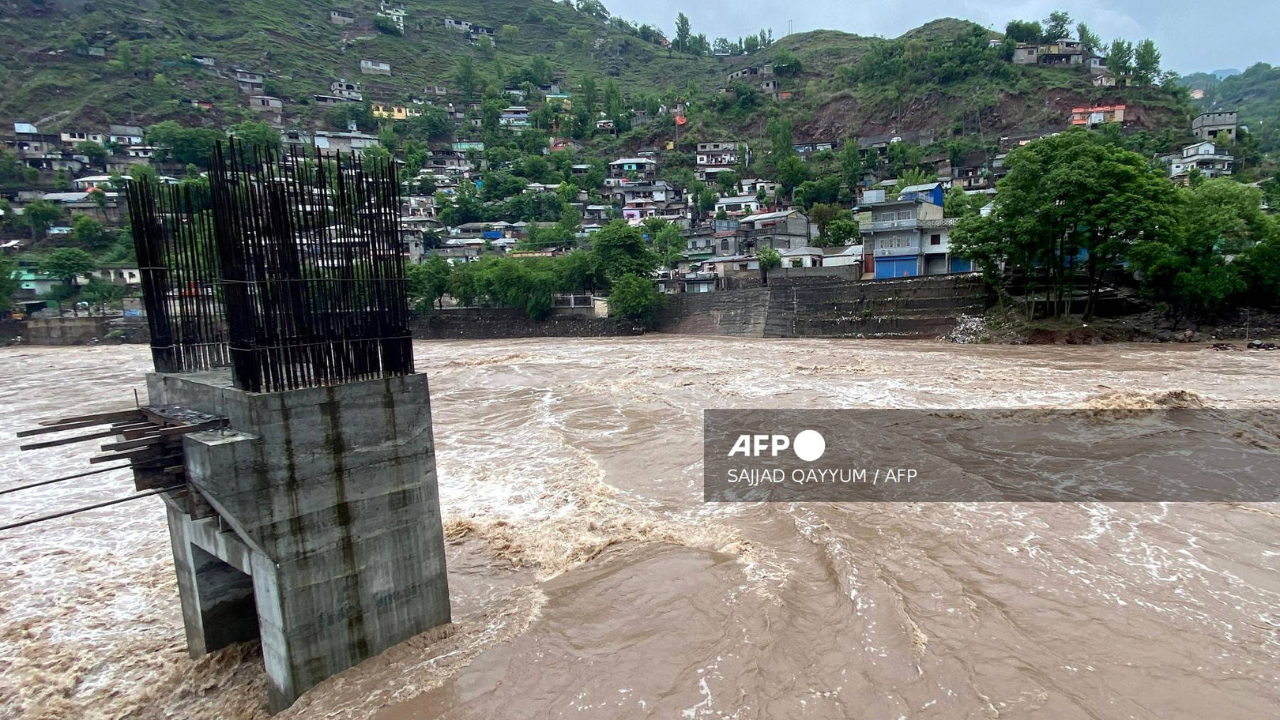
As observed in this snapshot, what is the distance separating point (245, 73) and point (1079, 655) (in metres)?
127

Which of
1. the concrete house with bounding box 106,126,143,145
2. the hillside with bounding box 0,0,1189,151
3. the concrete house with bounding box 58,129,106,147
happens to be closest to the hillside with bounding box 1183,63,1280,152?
the hillside with bounding box 0,0,1189,151

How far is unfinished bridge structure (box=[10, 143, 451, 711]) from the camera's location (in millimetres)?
5168

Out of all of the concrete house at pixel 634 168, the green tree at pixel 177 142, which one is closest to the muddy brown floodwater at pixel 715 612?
the concrete house at pixel 634 168

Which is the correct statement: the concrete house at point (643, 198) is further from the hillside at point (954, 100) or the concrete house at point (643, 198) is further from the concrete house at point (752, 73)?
the concrete house at point (752, 73)

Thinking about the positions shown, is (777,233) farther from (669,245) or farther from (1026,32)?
(1026,32)

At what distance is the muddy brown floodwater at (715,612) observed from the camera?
5.45 metres

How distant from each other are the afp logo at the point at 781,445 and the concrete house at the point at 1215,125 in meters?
61.6

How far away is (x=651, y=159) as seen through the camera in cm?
8594

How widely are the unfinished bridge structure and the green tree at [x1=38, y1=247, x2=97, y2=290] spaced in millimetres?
57569

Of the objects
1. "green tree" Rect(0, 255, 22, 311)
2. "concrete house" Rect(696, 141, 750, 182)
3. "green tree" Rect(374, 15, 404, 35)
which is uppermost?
"green tree" Rect(374, 15, 404, 35)

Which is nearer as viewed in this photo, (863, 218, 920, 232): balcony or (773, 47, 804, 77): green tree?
(863, 218, 920, 232): balcony

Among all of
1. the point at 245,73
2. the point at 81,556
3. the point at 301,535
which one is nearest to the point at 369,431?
the point at 301,535

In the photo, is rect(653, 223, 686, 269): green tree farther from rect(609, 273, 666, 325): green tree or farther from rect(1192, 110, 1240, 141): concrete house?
rect(1192, 110, 1240, 141): concrete house

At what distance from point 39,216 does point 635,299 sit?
5655cm
